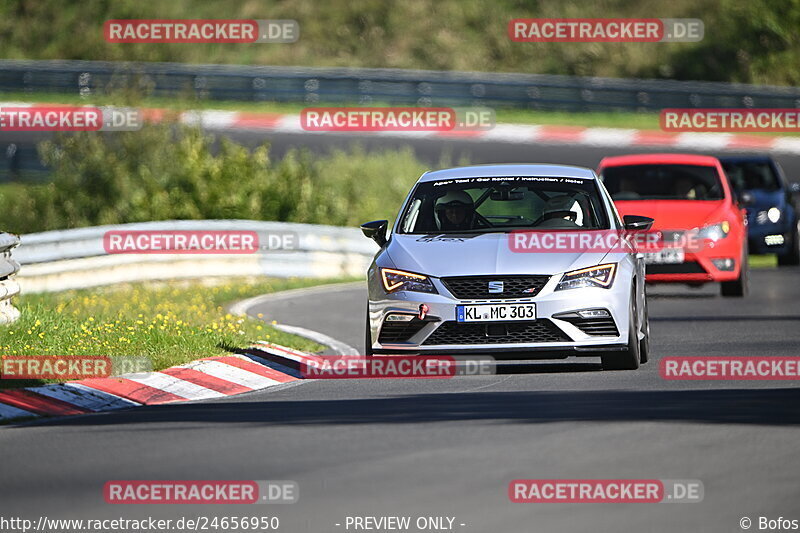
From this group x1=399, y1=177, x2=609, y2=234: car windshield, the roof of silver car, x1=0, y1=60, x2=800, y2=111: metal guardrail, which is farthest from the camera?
x1=0, y1=60, x2=800, y2=111: metal guardrail

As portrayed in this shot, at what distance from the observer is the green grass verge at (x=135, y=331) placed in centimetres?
1312

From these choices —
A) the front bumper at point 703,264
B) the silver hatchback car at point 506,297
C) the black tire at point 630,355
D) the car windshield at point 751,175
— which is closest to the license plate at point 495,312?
the silver hatchback car at point 506,297

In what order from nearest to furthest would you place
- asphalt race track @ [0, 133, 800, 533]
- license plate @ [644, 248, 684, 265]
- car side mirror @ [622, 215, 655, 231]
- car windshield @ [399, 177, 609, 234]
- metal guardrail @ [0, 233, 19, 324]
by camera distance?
asphalt race track @ [0, 133, 800, 533], car windshield @ [399, 177, 609, 234], car side mirror @ [622, 215, 655, 231], metal guardrail @ [0, 233, 19, 324], license plate @ [644, 248, 684, 265]

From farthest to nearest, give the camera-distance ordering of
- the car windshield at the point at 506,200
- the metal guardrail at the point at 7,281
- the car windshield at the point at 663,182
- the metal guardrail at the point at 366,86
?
the metal guardrail at the point at 366,86 < the car windshield at the point at 663,182 < the metal guardrail at the point at 7,281 < the car windshield at the point at 506,200

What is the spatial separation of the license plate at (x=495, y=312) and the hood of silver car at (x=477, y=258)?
24cm

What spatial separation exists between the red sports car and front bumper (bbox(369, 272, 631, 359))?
6.76m

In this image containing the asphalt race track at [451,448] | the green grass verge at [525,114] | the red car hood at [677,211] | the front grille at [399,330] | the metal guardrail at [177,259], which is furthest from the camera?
the green grass verge at [525,114]

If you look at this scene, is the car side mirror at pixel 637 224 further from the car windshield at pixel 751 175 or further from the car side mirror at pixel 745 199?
the car windshield at pixel 751 175

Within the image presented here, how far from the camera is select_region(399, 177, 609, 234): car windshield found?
1311cm

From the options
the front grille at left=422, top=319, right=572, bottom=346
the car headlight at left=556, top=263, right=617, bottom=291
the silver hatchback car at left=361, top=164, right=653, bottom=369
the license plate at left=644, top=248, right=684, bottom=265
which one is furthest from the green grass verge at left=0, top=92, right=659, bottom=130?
the front grille at left=422, top=319, right=572, bottom=346

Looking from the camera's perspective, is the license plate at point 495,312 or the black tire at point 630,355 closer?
the license plate at point 495,312

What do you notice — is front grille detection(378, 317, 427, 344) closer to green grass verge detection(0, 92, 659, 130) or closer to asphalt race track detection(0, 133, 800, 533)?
asphalt race track detection(0, 133, 800, 533)

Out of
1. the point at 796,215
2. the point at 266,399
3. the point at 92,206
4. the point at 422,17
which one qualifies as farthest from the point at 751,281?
the point at 422,17

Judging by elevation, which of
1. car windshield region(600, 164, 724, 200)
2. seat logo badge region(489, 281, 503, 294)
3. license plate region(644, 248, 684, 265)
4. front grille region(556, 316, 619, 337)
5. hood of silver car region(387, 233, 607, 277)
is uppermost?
car windshield region(600, 164, 724, 200)
